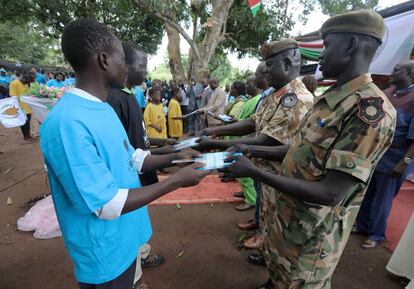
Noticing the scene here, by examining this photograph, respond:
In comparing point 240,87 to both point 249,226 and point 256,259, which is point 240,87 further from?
point 256,259

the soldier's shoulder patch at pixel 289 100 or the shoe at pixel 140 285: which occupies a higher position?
the soldier's shoulder patch at pixel 289 100

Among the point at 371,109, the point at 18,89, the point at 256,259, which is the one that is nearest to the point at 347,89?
the point at 371,109

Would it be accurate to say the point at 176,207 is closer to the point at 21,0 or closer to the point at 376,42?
the point at 376,42

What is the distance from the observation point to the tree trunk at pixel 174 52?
12.8 meters

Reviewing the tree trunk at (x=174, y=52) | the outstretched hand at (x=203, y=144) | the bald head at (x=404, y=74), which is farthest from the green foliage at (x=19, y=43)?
the bald head at (x=404, y=74)

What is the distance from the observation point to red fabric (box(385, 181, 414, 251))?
348 centimetres

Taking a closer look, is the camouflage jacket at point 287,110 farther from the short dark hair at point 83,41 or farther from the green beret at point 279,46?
the short dark hair at point 83,41

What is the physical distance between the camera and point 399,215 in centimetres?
412

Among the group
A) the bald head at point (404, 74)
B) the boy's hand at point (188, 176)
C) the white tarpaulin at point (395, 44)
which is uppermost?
the white tarpaulin at point (395, 44)

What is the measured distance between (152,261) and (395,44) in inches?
176

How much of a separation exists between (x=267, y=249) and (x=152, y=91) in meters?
3.94

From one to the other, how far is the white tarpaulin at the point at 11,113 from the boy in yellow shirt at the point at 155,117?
4.08 metres

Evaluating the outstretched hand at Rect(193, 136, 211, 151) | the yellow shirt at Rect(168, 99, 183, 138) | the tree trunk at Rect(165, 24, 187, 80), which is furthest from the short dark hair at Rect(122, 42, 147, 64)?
the tree trunk at Rect(165, 24, 187, 80)

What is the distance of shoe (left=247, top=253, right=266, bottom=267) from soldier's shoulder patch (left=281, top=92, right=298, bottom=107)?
5.72 feet
